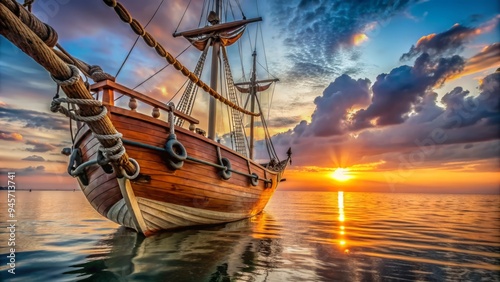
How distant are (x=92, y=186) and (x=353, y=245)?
20.7 feet

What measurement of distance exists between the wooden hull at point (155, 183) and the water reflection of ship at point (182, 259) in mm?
571

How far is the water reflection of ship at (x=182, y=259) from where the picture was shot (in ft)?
11.6

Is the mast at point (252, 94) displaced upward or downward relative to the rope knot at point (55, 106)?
upward

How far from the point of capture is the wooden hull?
17.6 ft

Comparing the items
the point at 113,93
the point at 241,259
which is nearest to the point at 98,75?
the point at 113,93

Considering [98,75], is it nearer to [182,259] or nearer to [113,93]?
[113,93]

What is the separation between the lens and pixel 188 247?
16.8ft

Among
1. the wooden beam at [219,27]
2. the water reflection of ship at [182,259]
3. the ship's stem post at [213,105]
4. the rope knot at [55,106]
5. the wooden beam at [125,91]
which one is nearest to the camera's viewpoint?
the water reflection of ship at [182,259]

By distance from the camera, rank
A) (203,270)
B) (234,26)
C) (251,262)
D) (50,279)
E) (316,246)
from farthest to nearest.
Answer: (234,26), (316,246), (251,262), (203,270), (50,279)

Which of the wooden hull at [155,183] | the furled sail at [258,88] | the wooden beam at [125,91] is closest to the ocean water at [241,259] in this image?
the wooden hull at [155,183]

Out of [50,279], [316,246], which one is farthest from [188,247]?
[316,246]

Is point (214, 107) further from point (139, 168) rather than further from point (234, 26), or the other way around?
point (139, 168)

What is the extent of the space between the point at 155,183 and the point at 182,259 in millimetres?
1952

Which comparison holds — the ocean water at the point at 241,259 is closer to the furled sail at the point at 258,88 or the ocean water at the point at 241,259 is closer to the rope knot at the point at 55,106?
the rope knot at the point at 55,106
